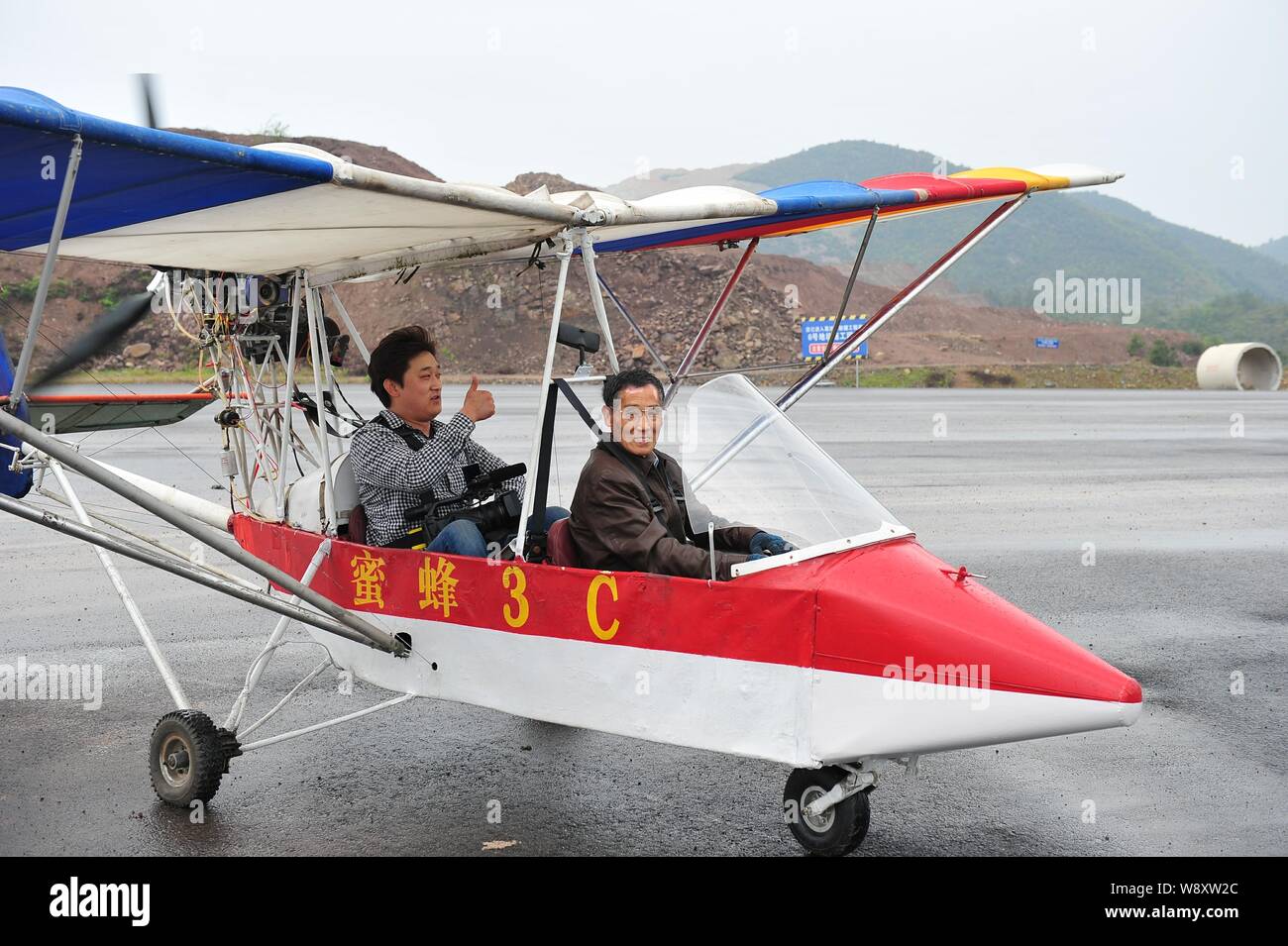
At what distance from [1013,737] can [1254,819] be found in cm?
159

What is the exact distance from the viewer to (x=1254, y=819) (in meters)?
4.26

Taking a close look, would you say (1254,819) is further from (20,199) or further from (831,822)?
(20,199)

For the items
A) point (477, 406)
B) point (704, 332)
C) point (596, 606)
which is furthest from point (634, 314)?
point (596, 606)

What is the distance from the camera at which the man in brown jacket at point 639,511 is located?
3.97 m

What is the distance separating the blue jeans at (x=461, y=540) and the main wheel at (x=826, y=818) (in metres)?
1.45

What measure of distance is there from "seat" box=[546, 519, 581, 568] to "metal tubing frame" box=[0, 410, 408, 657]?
0.82 metres

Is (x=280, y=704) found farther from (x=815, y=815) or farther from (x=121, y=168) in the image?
(x=815, y=815)

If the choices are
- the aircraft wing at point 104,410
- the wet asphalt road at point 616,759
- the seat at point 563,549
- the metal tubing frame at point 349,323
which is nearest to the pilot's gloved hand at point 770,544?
the seat at point 563,549

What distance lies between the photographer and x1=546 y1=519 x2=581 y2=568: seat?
4.22 meters

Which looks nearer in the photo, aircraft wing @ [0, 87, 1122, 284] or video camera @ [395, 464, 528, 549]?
aircraft wing @ [0, 87, 1122, 284]

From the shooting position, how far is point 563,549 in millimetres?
4238

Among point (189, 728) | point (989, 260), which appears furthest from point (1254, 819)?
point (989, 260)

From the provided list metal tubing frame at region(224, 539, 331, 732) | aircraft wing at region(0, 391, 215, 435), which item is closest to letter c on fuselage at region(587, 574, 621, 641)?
metal tubing frame at region(224, 539, 331, 732)

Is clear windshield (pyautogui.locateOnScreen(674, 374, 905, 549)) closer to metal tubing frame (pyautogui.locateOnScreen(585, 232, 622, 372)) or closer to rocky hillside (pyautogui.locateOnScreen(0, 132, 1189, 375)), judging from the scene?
metal tubing frame (pyautogui.locateOnScreen(585, 232, 622, 372))
